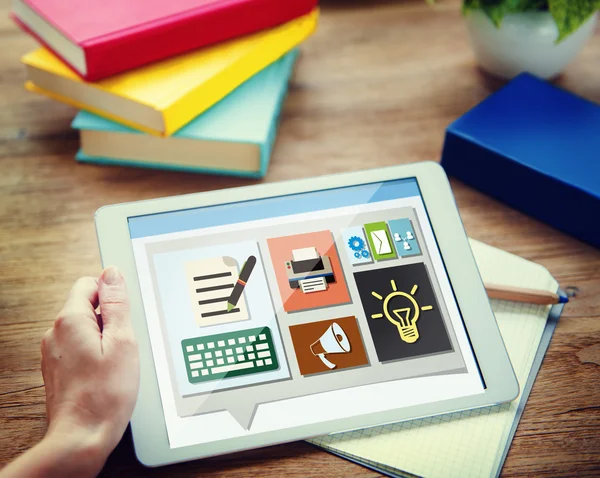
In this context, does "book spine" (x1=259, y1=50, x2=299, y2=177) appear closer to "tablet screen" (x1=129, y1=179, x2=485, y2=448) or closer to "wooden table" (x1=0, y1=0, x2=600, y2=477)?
"wooden table" (x1=0, y1=0, x2=600, y2=477)

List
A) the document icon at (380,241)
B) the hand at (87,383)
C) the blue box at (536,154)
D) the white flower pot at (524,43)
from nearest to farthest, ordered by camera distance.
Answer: the hand at (87,383) < the document icon at (380,241) < the blue box at (536,154) < the white flower pot at (524,43)

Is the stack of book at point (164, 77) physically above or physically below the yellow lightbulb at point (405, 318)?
above

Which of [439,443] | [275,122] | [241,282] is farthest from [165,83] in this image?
[439,443]

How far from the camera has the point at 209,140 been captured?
0.82 meters

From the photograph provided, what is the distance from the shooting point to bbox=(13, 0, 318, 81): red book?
80 cm

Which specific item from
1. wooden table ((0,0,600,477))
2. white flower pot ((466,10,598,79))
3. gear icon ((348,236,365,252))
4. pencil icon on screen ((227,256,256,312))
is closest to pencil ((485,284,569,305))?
wooden table ((0,0,600,477))

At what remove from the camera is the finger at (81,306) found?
603mm

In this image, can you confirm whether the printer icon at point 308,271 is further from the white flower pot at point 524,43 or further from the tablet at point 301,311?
the white flower pot at point 524,43

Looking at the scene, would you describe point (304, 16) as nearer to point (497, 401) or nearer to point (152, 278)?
point (152, 278)

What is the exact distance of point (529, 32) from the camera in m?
0.91

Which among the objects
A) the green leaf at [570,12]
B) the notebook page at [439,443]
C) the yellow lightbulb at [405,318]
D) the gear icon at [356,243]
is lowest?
the notebook page at [439,443]

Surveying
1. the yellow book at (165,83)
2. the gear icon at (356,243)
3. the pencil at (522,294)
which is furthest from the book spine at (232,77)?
the pencil at (522,294)

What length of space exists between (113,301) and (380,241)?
0.27 meters

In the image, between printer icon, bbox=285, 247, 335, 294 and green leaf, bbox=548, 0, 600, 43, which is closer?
printer icon, bbox=285, 247, 335, 294
